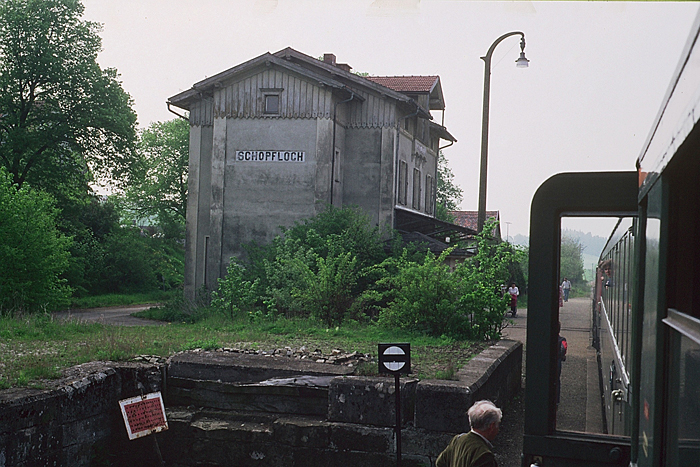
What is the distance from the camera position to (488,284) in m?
12.1

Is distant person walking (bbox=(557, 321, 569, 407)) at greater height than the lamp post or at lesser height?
lesser

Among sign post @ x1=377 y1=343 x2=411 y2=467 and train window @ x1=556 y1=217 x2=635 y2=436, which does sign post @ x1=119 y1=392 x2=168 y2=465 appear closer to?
sign post @ x1=377 y1=343 x2=411 y2=467

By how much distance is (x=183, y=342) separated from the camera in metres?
11.0

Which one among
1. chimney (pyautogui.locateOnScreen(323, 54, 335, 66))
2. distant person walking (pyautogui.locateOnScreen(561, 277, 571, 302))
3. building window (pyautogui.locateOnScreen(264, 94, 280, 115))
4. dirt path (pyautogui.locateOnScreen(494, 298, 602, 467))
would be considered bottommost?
dirt path (pyautogui.locateOnScreen(494, 298, 602, 467))

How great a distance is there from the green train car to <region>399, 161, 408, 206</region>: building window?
70.2 feet

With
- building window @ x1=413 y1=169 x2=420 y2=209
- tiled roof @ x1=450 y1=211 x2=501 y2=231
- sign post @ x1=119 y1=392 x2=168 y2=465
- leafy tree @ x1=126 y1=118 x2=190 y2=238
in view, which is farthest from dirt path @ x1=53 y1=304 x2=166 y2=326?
tiled roof @ x1=450 y1=211 x2=501 y2=231

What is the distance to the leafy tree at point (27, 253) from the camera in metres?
21.0

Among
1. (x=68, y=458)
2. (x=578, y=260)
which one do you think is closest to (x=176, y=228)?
(x=68, y=458)

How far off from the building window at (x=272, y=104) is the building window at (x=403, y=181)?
4.79 metres

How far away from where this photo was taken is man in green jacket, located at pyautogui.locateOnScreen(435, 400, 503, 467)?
434cm

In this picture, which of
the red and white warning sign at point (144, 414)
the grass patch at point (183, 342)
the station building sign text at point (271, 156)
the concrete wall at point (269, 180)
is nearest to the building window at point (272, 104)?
the concrete wall at point (269, 180)

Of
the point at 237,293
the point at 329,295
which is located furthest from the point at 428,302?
the point at 237,293

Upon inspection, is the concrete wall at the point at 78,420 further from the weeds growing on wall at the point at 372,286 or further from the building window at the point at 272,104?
the building window at the point at 272,104

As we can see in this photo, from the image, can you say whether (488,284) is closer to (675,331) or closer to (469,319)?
(469,319)
